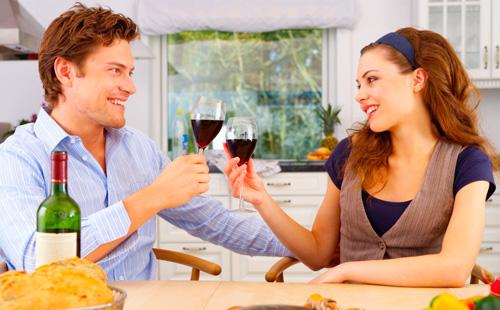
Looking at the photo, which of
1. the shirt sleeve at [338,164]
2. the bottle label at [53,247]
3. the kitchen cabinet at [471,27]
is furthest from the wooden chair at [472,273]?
the kitchen cabinet at [471,27]

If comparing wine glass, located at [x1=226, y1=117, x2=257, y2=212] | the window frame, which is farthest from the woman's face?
the window frame

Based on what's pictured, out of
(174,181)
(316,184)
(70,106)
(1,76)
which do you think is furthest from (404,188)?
(1,76)

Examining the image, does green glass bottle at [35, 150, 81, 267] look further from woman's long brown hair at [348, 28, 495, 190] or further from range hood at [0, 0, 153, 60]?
range hood at [0, 0, 153, 60]

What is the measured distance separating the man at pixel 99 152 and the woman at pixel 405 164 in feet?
0.66

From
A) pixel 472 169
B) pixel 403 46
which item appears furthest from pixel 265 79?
pixel 472 169

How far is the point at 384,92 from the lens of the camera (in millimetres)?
2062

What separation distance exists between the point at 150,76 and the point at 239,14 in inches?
32.5

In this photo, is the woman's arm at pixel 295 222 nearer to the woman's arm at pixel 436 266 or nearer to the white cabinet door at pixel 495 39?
the woman's arm at pixel 436 266

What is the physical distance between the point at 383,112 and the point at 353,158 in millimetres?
201

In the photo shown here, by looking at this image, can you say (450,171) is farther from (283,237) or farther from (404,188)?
(283,237)

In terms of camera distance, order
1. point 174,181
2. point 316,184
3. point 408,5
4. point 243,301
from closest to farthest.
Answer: point 243,301 < point 174,181 < point 316,184 < point 408,5

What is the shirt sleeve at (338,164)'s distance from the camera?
2219mm

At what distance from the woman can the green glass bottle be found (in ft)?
1.92

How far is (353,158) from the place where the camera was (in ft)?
7.18
